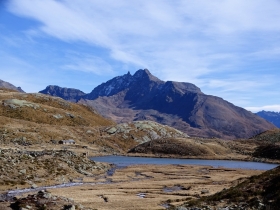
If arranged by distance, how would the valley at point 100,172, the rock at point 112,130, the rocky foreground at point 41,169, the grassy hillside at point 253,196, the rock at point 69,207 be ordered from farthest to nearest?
the rock at point 112,130 → the rocky foreground at point 41,169 → the valley at point 100,172 → the rock at point 69,207 → the grassy hillside at point 253,196

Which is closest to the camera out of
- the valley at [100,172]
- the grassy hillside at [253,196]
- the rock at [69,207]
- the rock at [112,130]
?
the grassy hillside at [253,196]

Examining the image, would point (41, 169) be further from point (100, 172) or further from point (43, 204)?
point (43, 204)

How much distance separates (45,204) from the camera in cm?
3597

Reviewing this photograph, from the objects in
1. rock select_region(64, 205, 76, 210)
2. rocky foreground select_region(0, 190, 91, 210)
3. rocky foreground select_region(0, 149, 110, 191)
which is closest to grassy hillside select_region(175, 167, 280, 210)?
rock select_region(64, 205, 76, 210)

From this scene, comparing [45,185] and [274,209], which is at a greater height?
[274,209]

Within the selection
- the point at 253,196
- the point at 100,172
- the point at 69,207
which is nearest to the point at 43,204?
the point at 69,207

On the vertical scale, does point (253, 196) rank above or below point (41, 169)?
above

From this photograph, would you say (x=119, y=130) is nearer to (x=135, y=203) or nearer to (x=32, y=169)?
(x=32, y=169)

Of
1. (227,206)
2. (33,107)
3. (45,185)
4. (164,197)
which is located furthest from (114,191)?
(33,107)

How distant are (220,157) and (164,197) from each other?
113 metres

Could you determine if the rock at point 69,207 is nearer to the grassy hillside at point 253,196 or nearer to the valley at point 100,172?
the valley at point 100,172

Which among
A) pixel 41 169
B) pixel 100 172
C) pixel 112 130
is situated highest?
pixel 112 130

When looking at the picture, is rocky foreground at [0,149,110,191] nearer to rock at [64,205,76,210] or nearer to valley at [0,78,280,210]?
valley at [0,78,280,210]

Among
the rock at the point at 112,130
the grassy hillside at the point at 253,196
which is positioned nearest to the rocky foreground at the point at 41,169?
the grassy hillside at the point at 253,196
